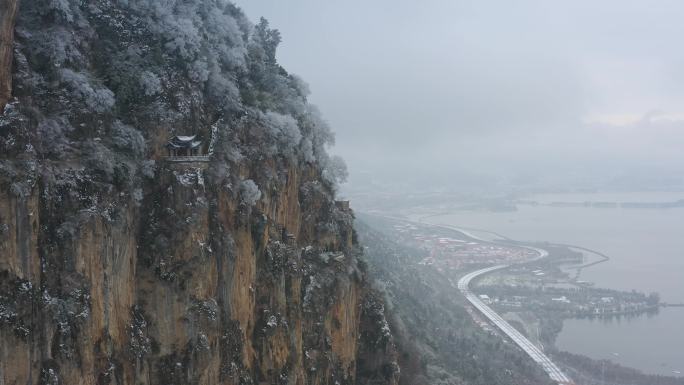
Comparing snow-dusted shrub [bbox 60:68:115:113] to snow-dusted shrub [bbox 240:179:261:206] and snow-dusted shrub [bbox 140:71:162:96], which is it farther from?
snow-dusted shrub [bbox 240:179:261:206]

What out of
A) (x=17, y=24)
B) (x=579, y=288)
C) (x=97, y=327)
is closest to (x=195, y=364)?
(x=97, y=327)

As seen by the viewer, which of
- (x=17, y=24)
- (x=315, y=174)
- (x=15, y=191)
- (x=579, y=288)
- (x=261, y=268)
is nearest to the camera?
(x=15, y=191)

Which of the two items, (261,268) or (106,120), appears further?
(261,268)

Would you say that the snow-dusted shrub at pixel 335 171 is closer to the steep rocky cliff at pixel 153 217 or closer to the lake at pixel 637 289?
the steep rocky cliff at pixel 153 217

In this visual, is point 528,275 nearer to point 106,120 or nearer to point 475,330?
point 475,330

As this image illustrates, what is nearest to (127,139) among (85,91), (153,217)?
(85,91)

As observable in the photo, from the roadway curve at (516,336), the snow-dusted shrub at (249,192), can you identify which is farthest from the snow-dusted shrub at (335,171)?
the roadway curve at (516,336)
